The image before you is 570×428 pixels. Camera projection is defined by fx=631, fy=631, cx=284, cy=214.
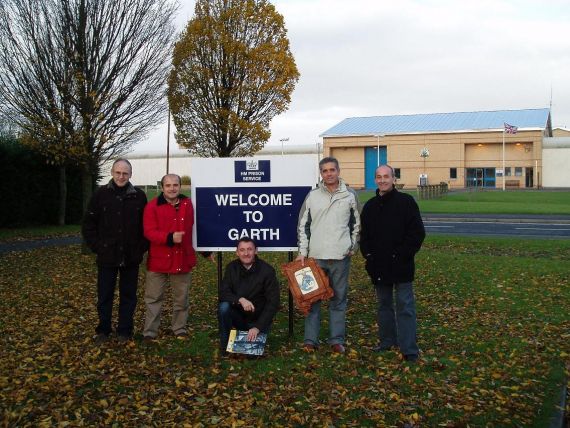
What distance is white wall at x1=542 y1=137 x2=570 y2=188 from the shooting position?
67.2 metres

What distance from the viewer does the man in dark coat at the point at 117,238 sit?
6.95m

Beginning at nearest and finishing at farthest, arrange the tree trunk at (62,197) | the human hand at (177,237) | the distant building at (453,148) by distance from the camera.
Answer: the human hand at (177,237)
the tree trunk at (62,197)
the distant building at (453,148)

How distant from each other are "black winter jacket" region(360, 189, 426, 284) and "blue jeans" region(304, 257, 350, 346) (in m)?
0.30

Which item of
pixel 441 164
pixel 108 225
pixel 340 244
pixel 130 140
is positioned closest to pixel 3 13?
pixel 130 140

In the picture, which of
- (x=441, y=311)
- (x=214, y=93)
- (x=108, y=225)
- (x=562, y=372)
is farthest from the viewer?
Result: (x=214, y=93)

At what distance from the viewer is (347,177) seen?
247ft

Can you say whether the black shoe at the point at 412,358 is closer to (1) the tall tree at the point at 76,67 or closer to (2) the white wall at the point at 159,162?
(1) the tall tree at the point at 76,67

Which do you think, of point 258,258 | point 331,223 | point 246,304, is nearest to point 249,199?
point 258,258

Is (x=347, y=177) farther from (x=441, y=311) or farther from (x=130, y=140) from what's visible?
(x=441, y=311)

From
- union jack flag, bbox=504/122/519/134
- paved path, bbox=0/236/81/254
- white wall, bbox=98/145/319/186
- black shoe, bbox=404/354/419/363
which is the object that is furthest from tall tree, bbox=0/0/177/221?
white wall, bbox=98/145/319/186

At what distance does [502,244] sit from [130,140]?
1099 centimetres

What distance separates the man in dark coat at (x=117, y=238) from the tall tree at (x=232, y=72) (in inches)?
574

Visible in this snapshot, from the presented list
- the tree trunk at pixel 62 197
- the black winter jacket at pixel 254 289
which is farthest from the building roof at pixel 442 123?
the black winter jacket at pixel 254 289

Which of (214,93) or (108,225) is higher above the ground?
(214,93)
